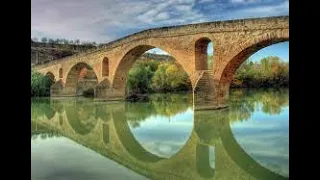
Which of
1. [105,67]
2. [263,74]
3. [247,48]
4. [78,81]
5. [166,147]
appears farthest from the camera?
[78,81]

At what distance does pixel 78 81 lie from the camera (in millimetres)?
29750

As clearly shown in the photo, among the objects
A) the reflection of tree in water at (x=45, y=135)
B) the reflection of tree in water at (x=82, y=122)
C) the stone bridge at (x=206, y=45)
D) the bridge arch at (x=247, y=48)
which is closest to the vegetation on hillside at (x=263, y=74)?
the stone bridge at (x=206, y=45)

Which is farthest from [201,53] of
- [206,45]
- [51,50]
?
[51,50]

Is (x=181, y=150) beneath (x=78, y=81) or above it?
beneath

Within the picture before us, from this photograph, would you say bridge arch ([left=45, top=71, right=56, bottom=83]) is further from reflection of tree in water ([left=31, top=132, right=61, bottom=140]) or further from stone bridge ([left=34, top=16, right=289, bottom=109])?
reflection of tree in water ([left=31, top=132, right=61, bottom=140])

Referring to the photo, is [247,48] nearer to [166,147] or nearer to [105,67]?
[166,147]

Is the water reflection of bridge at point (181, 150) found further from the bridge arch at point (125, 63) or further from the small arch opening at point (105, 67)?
the small arch opening at point (105, 67)

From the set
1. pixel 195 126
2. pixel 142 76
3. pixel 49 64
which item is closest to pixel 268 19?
pixel 195 126

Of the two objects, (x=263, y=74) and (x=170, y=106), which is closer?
(x=170, y=106)

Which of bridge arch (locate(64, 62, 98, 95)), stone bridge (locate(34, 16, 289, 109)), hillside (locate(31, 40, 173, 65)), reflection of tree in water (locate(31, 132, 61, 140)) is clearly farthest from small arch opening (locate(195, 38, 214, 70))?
hillside (locate(31, 40, 173, 65))

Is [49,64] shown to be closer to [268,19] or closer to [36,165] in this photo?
[268,19]

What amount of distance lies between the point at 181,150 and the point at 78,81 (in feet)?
76.8

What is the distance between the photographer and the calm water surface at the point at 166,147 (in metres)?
5.61

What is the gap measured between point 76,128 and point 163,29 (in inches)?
272
